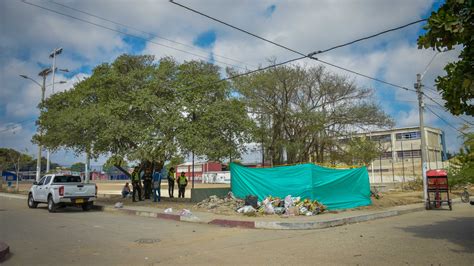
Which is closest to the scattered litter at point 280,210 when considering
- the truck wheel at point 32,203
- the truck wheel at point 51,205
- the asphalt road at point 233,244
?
the asphalt road at point 233,244

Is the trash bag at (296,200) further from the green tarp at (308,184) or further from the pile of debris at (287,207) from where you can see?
the green tarp at (308,184)

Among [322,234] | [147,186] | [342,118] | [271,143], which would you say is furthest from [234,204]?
[342,118]

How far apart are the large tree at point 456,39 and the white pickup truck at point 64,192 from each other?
1626 centimetres

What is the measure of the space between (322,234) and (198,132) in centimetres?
966

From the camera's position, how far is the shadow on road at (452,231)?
362 inches

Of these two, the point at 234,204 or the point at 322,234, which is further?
the point at 234,204

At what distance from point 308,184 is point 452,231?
5.63 metres

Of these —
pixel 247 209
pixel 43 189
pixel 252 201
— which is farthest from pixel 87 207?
pixel 247 209

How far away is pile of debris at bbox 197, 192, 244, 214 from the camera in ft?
53.4

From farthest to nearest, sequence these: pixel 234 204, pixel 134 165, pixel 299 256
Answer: pixel 134 165, pixel 234 204, pixel 299 256

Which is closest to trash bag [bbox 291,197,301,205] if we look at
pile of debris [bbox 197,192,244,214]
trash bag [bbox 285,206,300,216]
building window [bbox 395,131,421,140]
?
trash bag [bbox 285,206,300,216]

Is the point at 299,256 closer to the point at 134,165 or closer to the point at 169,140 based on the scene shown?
the point at 169,140

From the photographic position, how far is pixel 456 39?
24.6ft

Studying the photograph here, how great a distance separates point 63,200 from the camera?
18000 millimetres
